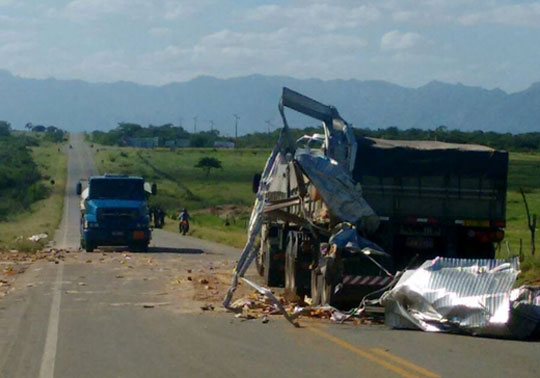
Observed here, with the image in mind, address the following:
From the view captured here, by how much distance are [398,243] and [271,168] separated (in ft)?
11.1

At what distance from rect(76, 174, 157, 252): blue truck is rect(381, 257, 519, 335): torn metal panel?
68.4 ft

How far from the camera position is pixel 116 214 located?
114ft

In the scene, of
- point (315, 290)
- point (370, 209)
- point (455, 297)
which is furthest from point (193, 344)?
point (370, 209)

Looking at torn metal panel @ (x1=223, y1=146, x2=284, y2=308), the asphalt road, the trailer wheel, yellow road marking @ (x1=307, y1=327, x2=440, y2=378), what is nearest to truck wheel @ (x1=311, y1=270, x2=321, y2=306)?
the trailer wheel

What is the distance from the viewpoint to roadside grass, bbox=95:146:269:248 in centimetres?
5983

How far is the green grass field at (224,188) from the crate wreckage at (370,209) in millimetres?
4267

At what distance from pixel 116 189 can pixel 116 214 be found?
4.10 feet

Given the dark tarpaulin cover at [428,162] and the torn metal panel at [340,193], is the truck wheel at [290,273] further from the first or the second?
the dark tarpaulin cover at [428,162]

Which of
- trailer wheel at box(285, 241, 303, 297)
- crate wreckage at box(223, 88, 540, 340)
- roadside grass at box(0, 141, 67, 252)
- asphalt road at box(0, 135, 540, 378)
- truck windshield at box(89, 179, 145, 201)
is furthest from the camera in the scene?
roadside grass at box(0, 141, 67, 252)

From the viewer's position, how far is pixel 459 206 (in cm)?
1800

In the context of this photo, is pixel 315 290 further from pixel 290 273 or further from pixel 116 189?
pixel 116 189

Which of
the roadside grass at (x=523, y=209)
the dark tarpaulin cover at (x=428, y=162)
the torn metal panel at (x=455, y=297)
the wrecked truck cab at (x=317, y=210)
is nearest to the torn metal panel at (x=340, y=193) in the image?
the wrecked truck cab at (x=317, y=210)

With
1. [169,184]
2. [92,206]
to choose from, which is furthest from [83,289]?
[169,184]

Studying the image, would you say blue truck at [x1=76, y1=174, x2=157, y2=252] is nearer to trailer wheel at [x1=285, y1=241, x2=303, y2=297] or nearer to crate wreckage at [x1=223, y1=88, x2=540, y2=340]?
trailer wheel at [x1=285, y1=241, x2=303, y2=297]
